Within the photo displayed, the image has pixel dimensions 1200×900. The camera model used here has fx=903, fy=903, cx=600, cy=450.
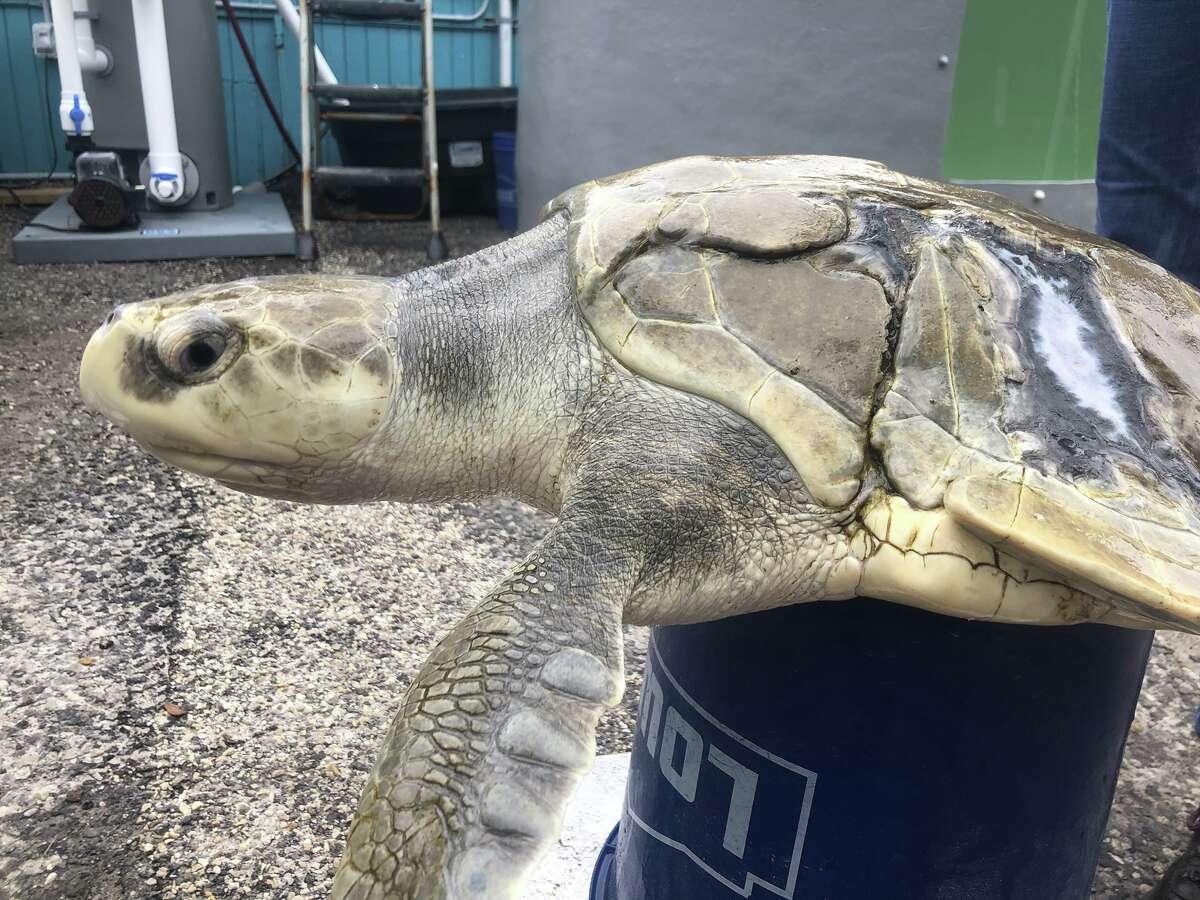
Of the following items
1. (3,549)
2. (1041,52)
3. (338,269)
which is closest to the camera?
(3,549)

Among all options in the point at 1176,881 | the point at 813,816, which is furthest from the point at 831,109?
the point at 813,816

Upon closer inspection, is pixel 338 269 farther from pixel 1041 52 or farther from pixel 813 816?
pixel 813 816

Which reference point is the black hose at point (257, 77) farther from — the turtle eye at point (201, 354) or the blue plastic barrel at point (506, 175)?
the turtle eye at point (201, 354)

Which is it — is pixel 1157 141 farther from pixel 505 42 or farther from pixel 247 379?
pixel 505 42

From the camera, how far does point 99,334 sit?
1.02m

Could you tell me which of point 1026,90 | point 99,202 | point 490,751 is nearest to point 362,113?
point 99,202

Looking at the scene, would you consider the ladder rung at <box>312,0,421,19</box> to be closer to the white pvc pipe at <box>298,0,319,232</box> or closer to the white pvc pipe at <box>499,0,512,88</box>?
the white pvc pipe at <box>298,0,319,232</box>

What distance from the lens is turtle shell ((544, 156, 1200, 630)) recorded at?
2.70 feet

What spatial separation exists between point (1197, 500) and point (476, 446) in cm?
76

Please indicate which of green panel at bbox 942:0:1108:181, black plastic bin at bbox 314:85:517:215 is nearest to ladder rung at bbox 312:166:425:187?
black plastic bin at bbox 314:85:517:215

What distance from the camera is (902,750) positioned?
875 millimetres

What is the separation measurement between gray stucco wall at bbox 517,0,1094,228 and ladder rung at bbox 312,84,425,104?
2.39 feet

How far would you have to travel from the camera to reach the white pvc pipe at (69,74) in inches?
150

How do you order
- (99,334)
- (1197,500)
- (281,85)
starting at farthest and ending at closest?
(281,85) → (99,334) → (1197,500)
